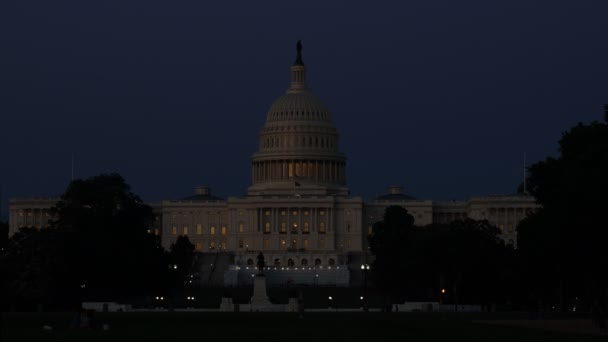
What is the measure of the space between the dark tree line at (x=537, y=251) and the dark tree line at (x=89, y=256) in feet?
69.2

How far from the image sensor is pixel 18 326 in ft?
265

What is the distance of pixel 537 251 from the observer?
101125 millimetres

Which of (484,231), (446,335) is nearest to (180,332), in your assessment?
(446,335)

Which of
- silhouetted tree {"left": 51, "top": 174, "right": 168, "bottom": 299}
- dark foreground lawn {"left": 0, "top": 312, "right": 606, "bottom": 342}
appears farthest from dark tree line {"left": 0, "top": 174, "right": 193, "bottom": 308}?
dark foreground lawn {"left": 0, "top": 312, "right": 606, "bottom": 342}

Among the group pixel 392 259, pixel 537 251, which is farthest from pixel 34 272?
pixel 392 259

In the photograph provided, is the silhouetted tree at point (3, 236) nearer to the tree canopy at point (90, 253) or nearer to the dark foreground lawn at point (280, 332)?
the tree canopy at point (90, 253)

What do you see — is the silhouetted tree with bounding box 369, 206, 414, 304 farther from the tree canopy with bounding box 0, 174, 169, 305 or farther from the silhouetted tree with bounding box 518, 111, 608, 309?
the silhouetted tree with bounding box 518, 111, 608, 309

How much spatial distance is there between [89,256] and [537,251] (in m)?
40.5

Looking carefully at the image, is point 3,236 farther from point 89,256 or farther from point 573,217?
point 573,217

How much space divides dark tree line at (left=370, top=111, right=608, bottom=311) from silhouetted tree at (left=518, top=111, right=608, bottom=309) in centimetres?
5

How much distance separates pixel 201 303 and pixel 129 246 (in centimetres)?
1147

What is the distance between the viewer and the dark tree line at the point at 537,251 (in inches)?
3681

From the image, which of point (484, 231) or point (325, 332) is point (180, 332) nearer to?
point (325, 332)

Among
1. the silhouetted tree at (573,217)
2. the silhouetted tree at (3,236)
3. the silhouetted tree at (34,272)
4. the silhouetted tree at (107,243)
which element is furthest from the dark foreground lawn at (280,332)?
the silhouetted tree at (3,236)
